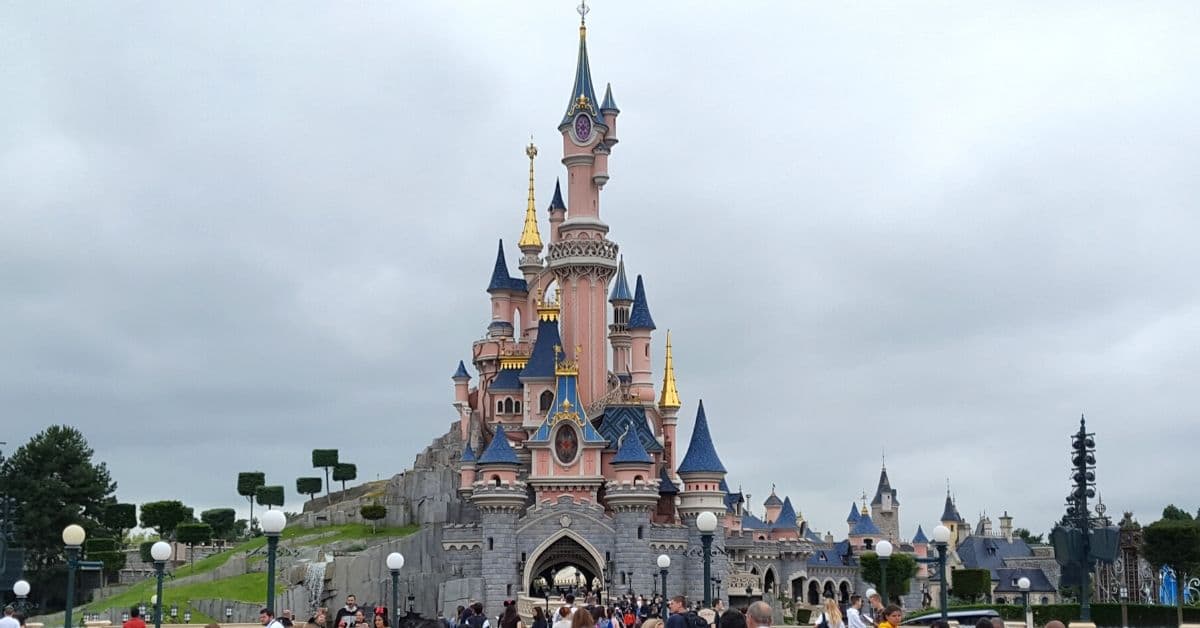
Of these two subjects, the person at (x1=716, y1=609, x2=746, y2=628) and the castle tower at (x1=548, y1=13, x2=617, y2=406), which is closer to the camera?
the person at (x1=716, y1=609, x2=746, y2=628)

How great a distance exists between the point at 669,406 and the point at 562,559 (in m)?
12.7

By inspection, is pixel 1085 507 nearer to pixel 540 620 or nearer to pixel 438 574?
pixel 540 620

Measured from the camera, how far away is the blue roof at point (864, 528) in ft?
303

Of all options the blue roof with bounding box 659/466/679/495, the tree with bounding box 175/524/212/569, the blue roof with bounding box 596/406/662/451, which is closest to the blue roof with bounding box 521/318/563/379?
the blue roof with bounding box 596/406/662/451

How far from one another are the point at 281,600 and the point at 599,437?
16792 mm

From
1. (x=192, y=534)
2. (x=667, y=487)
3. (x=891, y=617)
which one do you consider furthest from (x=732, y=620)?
(x=192, y=534)

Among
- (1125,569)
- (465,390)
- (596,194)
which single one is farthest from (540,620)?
(1125,569)

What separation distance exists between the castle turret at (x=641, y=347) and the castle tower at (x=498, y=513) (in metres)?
10.4

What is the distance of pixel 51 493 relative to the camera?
2884 inches

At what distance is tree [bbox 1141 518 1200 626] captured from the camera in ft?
174

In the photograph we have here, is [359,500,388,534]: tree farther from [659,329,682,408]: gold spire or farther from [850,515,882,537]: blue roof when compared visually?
[850,515,882,537]: blue roof

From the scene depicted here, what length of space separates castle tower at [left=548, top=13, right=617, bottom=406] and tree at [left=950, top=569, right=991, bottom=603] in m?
24.9

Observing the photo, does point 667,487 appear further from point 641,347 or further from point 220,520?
point 220,520

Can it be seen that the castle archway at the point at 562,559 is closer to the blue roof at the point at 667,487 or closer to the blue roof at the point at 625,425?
the blue roof at the point at 625,425
